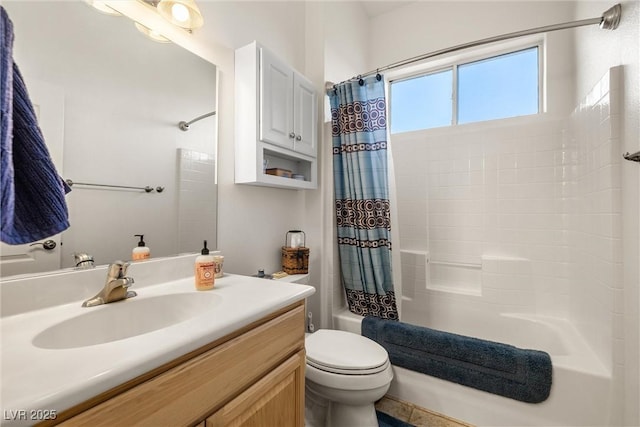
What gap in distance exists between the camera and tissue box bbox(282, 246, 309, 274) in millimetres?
1688

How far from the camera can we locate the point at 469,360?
1411mm

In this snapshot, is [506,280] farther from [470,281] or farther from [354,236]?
[354,236]

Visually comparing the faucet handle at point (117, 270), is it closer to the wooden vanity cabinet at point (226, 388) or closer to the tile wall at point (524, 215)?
the wooden vanity cabinet at point (226, 388)

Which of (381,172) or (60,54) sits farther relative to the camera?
(381,172)

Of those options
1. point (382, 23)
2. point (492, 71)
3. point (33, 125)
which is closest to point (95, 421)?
point (33, 125)

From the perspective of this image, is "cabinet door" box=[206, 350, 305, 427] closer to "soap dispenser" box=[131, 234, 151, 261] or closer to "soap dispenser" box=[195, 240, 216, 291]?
"soap dispenser" box=[195, 240, 216, 291]

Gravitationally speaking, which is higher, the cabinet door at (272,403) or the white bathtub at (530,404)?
the cabinet door at (272,403)

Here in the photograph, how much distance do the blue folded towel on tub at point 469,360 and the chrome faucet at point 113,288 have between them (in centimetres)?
134

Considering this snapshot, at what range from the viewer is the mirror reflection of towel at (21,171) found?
491 millimetres

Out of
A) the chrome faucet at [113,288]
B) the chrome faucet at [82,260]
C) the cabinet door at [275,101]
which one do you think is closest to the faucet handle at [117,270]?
the chrome faucet at [113,288]

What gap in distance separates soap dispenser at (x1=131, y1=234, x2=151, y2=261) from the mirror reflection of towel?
42 centimetres

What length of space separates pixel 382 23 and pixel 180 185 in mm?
2365

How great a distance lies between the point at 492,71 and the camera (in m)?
2.16

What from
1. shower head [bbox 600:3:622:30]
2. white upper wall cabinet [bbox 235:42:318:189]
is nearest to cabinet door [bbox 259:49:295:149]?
white upper wall cabinet [bbox 235:42:318:189]
